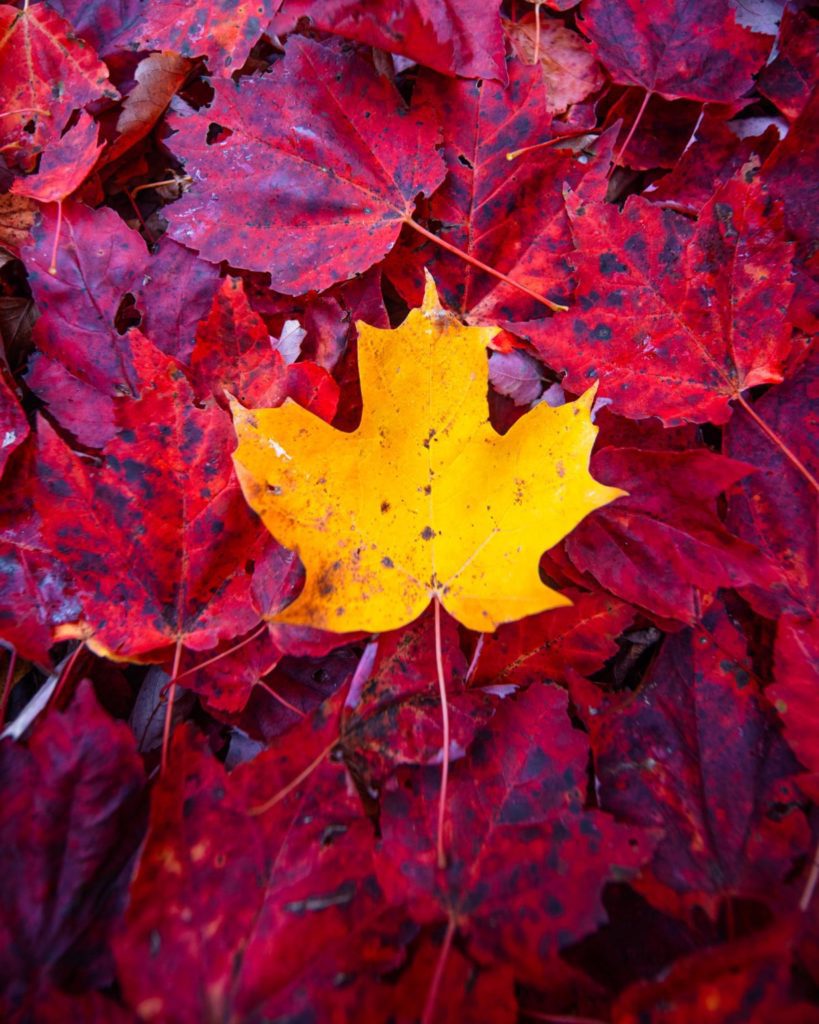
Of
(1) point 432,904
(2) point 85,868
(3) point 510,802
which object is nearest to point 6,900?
(2) point 85,868

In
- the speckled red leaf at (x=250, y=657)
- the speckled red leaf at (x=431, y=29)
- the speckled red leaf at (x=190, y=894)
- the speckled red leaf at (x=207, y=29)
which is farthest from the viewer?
the speckled red leaf at (x=207, y=29)

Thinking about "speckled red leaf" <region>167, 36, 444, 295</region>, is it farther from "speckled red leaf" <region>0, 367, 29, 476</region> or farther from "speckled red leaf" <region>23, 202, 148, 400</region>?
"speckled red leaf" <region>0, 367, 29, 476</region>

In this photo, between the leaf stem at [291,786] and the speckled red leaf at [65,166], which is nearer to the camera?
the leaf stem at [291,786]

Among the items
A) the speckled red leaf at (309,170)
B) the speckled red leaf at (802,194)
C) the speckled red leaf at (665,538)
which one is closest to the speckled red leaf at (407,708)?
the speckled red leaf at (665,538)

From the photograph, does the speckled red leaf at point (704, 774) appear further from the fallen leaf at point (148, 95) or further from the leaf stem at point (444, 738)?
the fallen leaf at point (148, 95)

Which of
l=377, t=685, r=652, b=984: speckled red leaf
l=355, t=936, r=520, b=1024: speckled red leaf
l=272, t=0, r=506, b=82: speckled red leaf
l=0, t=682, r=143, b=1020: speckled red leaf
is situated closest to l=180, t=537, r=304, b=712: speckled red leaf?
l=0, t=682, r=143, b=1020: speckled red leaf

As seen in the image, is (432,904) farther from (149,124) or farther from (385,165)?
(149,124)

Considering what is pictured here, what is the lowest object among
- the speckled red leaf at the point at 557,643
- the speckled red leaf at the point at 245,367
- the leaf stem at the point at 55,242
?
the speckled red leaf at the point at 557,643

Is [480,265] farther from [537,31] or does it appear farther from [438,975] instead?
[438,975]
